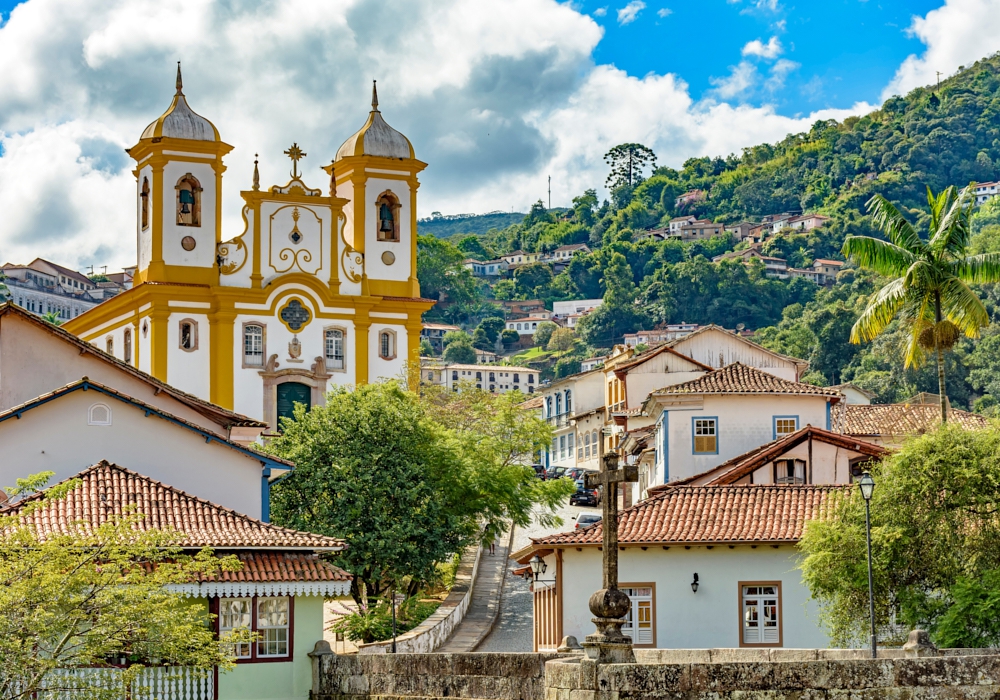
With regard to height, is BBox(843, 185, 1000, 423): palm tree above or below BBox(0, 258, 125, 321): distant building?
below

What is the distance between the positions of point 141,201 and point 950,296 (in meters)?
38.5

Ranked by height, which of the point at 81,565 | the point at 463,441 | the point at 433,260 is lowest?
the point at 81,565

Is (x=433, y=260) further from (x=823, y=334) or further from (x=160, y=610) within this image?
(x=160, y=610)

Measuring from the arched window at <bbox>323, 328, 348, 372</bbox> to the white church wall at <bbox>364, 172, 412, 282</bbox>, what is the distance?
3369 millimetres

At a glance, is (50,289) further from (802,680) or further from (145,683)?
(802,680)

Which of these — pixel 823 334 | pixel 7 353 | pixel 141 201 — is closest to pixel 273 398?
pixel 141 201

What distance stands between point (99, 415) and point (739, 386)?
2194cm

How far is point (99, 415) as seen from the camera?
32250 mm

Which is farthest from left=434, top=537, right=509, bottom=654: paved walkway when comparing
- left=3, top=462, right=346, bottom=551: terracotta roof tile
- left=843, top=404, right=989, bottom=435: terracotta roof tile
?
left=3, top=462, right=346, bottom=551: terracotta roof tile

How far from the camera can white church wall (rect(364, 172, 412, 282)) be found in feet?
235

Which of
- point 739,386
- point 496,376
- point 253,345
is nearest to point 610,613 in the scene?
point 739,386

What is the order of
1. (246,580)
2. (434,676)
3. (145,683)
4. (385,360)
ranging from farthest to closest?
(385,360) < (246,580) < (145,683) < (434,676)

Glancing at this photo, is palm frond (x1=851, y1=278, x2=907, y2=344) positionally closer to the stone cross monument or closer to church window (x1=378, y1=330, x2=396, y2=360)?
the stone cross monument

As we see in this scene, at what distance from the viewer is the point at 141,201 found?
230 feet
